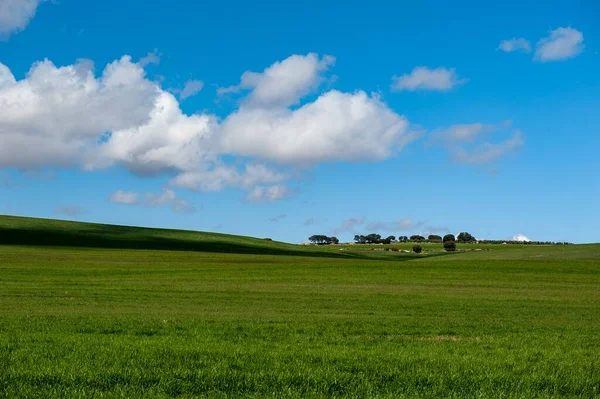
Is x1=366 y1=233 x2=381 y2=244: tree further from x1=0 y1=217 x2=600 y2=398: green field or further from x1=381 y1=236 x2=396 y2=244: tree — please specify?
x1=0 y1=217 x2=600 y2=398: green field

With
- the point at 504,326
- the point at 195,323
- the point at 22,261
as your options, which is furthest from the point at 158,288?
the point at 22,261

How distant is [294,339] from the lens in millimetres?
17062

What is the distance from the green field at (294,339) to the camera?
1159 centimetres

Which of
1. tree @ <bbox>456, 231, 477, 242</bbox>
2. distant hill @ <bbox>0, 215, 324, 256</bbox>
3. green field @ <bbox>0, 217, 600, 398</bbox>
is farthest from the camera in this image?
tree @ <bbox>456, 231, 477, 242</bbox>

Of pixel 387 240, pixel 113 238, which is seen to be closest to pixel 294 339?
pixel 113 238

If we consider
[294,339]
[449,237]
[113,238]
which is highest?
[449,237]

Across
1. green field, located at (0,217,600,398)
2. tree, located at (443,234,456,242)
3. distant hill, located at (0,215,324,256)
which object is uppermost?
tree, located at (443,234,456,242)

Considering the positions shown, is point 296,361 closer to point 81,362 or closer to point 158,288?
point 81,362

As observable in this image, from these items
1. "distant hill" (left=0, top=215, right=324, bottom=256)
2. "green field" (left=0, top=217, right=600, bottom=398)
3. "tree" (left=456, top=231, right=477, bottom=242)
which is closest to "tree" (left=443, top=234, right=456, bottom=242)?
"tree" (left=456, top=231, right=477, bottom=242)

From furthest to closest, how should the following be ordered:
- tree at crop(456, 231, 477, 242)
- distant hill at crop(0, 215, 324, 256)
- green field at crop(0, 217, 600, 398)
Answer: tree at crop(456, 231, 477, 242)
distant hill at crop(0, 215, 324, 256)
green field at crop(0, 217, 600, 398)

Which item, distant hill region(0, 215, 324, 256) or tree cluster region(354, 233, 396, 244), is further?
tree cluster region(354, 233, 396, 244)

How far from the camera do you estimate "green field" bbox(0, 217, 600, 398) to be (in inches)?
456

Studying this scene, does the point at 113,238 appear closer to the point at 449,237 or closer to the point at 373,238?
the point at 373,238

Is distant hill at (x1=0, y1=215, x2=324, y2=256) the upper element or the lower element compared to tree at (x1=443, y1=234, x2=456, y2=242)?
lower
